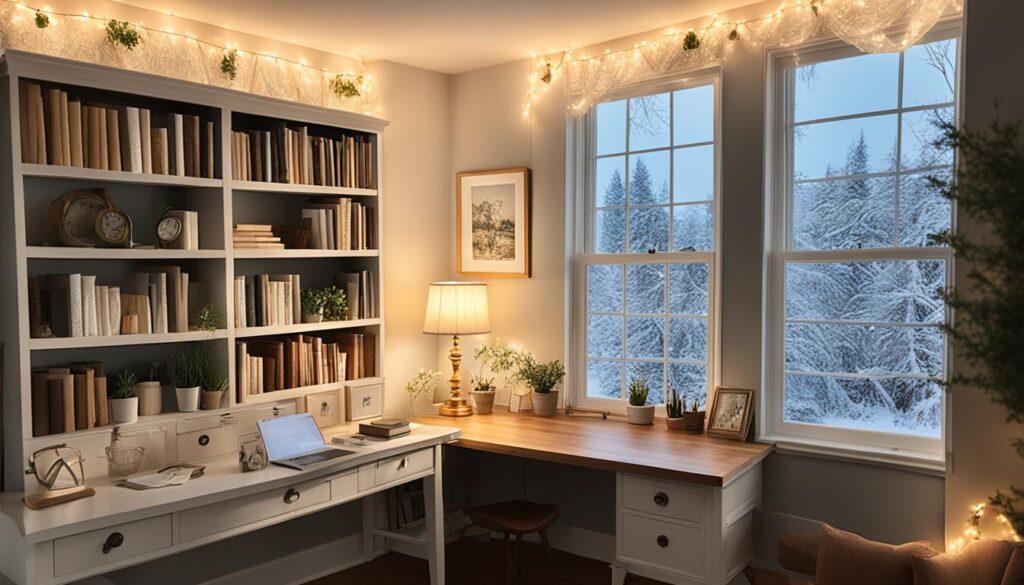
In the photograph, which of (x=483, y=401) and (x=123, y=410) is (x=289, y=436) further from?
(x=483, y=401)

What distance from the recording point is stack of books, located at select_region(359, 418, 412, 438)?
3719 millimetres

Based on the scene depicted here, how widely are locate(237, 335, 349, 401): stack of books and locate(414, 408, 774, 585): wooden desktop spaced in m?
0.80

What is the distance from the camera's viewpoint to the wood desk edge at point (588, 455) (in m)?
3.16

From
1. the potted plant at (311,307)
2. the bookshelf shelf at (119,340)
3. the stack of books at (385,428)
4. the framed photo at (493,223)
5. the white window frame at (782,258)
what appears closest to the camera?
the bookshelf shelf at (119,340)

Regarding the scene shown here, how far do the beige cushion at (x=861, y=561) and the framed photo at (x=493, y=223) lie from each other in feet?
7.43

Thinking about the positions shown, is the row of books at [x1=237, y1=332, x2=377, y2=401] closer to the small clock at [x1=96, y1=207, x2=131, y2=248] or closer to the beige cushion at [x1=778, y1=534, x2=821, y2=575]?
the small clock at [x1=96, y1=207, x2=131, y2=248]

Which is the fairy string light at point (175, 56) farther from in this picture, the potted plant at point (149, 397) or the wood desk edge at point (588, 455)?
the wood desk edge at point (588, 455)

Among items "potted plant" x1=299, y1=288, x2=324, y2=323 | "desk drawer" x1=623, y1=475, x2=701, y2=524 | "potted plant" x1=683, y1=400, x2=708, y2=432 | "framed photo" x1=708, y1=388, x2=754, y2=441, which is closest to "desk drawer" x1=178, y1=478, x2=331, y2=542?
"potted plant" x1=299, y1=288, x2=324, y2=323

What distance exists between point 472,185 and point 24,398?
8.77 feet

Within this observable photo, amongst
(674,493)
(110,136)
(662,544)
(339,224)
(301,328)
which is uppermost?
(110,136)

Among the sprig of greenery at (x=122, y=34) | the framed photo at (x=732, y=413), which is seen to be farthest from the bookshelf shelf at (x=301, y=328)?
the framed photo at (x=732, y=413)

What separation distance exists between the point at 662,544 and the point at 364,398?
1.75m

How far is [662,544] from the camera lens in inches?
130

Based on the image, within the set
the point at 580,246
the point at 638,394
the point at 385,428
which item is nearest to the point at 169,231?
the point at 385,428
